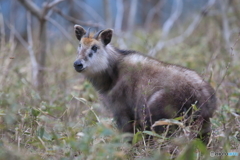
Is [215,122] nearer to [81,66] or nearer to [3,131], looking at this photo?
[81,66]

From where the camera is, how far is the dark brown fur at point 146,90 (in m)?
4.43

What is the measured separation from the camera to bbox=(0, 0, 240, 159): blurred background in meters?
3.69

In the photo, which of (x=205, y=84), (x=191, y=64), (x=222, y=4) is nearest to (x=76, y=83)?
(x=191, y=64)

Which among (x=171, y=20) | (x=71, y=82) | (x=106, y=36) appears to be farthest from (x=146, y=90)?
Result: (x=171, y=20)

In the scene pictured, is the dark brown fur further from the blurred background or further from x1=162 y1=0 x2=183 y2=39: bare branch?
x1=162 y1=0 x2=183 y2=39: bare branch

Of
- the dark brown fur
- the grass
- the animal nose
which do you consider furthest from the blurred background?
the animal nose

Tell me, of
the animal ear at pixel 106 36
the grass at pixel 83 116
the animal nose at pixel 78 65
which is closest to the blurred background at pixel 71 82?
the grass at pixel 83 116

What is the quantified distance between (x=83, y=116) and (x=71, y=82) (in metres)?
1.92

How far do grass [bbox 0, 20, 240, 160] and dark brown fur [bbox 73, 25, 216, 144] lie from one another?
23 centimetres

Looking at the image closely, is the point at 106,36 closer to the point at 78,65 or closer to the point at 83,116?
the point at 78,65

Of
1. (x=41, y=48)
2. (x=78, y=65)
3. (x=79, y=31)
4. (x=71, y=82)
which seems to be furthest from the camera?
(x=41, y=48)

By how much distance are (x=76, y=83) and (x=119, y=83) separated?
256 centimetres

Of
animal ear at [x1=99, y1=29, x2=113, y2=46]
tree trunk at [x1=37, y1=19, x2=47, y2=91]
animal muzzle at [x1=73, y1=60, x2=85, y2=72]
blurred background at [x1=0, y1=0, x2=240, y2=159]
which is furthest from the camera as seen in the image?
tree trunk at [x1=37, y1=19, x2=47, y2=91]

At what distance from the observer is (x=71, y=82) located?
23.7ft
